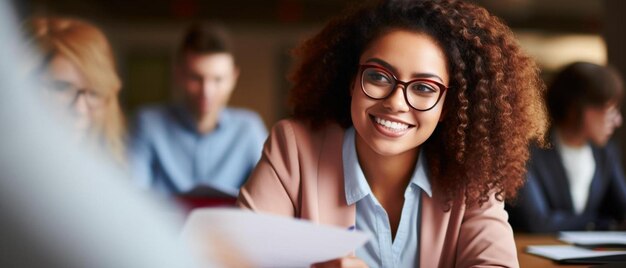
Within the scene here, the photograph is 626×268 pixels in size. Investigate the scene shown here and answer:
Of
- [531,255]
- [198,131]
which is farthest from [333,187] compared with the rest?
[198,131]

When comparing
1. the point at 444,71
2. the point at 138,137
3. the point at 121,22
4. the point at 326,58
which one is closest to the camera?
the point at 444,71

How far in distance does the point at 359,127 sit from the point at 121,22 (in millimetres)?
6808

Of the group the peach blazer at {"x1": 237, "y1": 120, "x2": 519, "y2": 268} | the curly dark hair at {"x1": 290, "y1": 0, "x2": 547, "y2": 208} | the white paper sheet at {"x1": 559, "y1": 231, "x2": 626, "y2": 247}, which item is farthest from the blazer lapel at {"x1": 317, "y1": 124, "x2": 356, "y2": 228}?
the white paper sheet at {"x1": 559, "y1": 231, "x2": 626, "y2": 247}

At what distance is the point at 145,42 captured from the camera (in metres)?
7.58

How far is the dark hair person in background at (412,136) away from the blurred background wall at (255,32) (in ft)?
18.9

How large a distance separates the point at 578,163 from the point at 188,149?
1.49 metres

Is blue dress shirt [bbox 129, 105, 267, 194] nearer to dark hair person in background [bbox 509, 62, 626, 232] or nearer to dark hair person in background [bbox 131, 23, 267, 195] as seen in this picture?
dark hair person in background [bbox 131, 23, 267, 195]

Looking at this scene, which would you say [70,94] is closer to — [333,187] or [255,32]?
[333,187]

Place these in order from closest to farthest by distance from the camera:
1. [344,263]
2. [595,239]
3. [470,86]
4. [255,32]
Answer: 1. [344,263]
2. [470,86]
3. [595,239]
4. [255,32]

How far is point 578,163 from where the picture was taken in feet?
7.47

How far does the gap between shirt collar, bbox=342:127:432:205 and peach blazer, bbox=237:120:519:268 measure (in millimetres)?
14

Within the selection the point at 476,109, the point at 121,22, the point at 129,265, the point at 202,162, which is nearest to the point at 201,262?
the point at 129,265

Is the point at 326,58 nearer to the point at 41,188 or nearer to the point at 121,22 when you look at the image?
the point at 41,188

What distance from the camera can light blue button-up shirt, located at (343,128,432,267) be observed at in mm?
1072
